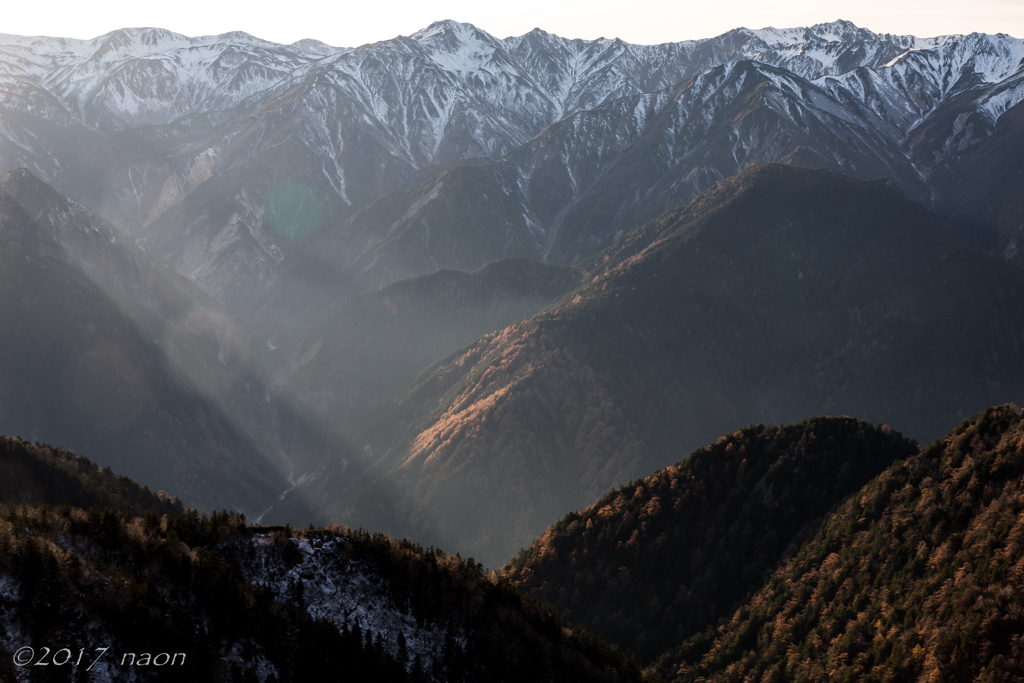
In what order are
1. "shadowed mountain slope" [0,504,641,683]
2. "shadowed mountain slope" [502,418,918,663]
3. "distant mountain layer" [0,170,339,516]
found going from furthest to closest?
1. "distant mountain layer" [0,170,339,516]
2. "shadowed mountain slope" [502,418,918,663]
3. "shadowed mountain slope" [0,504,641,683]

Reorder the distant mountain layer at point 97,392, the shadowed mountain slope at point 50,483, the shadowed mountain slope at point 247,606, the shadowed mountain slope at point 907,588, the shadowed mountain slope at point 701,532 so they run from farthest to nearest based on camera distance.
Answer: the distant mountain layer at point 97,392 < the shadowed mountain slope at point 701,532 < the shadowed mountain slope at point 50,483 < the shadowed mountain slope at point 907,588 < the shadowed mountain slope at point 247,606

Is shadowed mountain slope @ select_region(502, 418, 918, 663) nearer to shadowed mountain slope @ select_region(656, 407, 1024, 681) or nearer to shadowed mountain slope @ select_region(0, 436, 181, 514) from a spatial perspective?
shadowed mountain slope @ select_region(656, 407, 1024, 681)

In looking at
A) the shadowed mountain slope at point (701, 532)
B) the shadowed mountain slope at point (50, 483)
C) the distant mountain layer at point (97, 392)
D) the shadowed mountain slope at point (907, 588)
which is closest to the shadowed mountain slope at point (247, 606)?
the shadowed mountain slope at point (907, 588)

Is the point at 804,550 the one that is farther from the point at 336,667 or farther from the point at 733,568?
the point at 336,667

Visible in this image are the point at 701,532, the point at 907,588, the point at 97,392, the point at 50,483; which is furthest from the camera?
the point at 97,392

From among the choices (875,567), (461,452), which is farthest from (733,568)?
(461,452)

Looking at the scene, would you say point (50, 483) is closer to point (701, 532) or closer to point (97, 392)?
point (701, 532)

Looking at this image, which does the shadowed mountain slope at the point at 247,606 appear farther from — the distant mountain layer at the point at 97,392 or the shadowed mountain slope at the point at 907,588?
the distant mountain layer at the point at 97,392

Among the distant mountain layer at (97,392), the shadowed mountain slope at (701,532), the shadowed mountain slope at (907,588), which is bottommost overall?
the shadowed mountain slope at (907,588)

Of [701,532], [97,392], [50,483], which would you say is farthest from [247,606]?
[97,392]

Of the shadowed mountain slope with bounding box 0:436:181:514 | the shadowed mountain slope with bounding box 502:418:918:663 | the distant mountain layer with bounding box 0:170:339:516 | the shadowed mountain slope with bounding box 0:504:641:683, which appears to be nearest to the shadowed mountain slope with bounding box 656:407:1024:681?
the shadowed mountain slope with bounding box 502:418:918:663

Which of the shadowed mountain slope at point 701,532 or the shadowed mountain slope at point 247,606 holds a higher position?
the shadowed mountain slope at point 701,532
